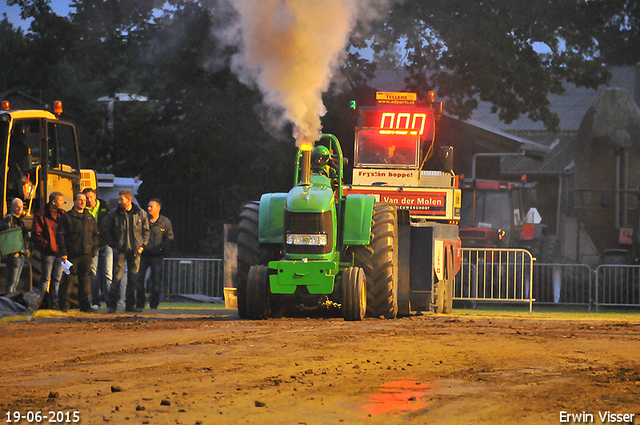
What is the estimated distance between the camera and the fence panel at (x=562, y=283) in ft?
66.2

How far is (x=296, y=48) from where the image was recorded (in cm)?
1454

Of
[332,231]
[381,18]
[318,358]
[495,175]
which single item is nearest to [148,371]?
[318,358]

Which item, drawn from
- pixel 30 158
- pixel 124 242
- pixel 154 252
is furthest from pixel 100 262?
pixel 30 158

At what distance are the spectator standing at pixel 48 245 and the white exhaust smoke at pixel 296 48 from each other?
399 centimetres

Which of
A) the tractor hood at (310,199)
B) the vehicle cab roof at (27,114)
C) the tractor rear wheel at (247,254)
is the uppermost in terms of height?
the vehicle cab roof at (27,114)

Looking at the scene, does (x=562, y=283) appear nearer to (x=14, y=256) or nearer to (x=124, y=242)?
(x=124, y=242)

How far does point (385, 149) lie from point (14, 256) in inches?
288

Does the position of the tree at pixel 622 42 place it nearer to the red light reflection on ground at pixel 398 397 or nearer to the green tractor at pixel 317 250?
the green tractor at pixel 317 250

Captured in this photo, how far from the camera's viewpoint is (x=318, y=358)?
341 inches

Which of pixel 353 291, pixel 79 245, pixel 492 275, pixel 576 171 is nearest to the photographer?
pixel 353 291

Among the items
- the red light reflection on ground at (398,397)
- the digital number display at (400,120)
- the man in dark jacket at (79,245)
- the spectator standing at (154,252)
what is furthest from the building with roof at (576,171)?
the red light reflection on ground at (398,397)

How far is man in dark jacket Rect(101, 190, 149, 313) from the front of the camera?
14.9 metres

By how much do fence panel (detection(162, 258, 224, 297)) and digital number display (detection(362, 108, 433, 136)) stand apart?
5.30 m

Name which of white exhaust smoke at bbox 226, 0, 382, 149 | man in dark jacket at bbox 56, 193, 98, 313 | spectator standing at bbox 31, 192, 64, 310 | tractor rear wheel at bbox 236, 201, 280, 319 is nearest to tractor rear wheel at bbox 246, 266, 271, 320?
tractor rear wheel at bbox 236, 201, 280, 319
